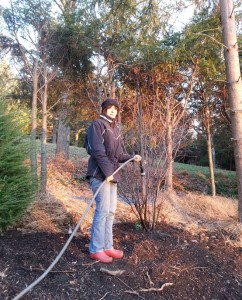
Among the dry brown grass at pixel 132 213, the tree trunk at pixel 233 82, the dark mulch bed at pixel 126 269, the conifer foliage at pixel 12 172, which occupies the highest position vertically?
the tree trunk at pixel 233 82

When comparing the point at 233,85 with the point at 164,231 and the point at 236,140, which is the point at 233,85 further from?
the point at 164,231

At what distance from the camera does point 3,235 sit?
3.66 m

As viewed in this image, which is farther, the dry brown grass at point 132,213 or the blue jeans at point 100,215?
the dry brown grass at point 132,213

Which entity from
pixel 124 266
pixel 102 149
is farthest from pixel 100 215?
pixel 102 149

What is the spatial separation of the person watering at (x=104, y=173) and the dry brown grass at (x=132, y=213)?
102 centimetres

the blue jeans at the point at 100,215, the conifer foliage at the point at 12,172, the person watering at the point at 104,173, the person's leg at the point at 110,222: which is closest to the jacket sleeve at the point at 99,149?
the person watering at the point at 104,173

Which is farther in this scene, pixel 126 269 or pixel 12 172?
pixel 12 172

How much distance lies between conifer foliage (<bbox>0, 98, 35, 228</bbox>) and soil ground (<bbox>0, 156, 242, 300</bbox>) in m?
0.36

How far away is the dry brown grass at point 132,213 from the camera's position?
436 cm

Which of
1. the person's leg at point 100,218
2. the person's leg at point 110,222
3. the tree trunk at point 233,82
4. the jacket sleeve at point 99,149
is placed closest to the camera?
the jacket sleeve at point 99,149

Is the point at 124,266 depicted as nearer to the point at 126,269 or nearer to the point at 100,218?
the point at 126,269

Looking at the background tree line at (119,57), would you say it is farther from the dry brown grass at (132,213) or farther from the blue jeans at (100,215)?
the blue jeans at (100,215)

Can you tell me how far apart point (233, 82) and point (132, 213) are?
9.65 ft

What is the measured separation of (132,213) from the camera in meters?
5.40
